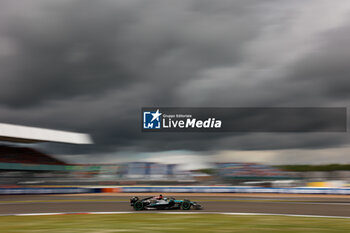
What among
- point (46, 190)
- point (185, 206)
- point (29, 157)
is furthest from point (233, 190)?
point (29, 157)

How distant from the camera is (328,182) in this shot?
1272 inches

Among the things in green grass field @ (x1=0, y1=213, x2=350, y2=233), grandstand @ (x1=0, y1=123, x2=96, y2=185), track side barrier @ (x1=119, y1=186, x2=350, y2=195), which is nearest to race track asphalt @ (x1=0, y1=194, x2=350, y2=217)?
green grass field @ (x1=0, y1=213, x2=350, y2=233)

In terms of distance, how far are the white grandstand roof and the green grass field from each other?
90.3ft

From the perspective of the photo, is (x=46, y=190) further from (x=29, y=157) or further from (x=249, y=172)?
(x=249, y=172)

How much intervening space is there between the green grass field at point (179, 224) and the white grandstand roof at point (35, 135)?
90.3ft

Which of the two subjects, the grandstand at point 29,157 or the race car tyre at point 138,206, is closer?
the race car tyre at point 138,206

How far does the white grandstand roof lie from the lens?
119ft

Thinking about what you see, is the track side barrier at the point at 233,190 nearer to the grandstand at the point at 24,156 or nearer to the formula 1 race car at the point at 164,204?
the grandstand at the point at 24,156

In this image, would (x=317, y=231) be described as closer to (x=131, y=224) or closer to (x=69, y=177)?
(x=131, y=224)

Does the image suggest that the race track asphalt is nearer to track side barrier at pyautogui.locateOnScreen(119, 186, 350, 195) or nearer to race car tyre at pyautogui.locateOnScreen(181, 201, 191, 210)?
race car tyre at pyautogui.locateOnScreen(181, 201, 191, 210)

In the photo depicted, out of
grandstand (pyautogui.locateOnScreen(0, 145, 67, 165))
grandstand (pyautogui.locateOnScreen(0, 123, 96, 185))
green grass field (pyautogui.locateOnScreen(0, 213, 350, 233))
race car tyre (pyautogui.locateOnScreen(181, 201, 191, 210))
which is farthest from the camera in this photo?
grandstand (pyautogui.locateOnScreen(0, 145, 67, 165))

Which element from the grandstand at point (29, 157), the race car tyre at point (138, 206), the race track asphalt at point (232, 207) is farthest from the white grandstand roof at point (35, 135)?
the race car tyre at point (138, 206)

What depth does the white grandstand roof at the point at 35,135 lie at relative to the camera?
3616 centimetres

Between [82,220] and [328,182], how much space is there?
2801cm
